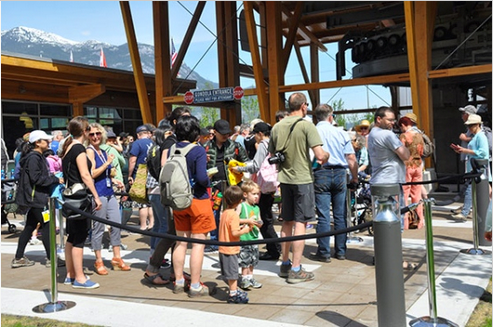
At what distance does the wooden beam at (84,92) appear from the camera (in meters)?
20.9

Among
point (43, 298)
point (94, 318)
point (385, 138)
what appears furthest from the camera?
point (385, 138)

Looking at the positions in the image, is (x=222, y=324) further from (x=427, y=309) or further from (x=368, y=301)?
(x=427, y=309)

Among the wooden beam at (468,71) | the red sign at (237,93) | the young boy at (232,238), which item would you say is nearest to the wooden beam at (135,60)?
the red sign at (237,93)

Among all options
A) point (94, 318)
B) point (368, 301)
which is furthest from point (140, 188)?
point (368, 301)

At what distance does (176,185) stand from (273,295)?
5.10 ft

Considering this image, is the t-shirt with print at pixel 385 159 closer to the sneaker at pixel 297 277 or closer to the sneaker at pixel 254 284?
the sneaker at pixel 297 277

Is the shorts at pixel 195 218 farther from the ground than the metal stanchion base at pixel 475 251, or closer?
farther from the ground

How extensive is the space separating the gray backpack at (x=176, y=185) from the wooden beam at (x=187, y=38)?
59.2 feet

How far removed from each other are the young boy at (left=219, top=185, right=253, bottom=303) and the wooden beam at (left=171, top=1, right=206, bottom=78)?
18.1 metres

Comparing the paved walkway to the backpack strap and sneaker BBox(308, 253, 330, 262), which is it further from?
the backpack strap

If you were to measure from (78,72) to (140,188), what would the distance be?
548 inches

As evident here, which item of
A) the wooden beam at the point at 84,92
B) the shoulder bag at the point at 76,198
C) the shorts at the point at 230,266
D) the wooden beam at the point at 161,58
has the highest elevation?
the wooden beam at the point at 161,58

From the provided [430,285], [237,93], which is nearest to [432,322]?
[430,285]

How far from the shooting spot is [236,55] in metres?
24.4
